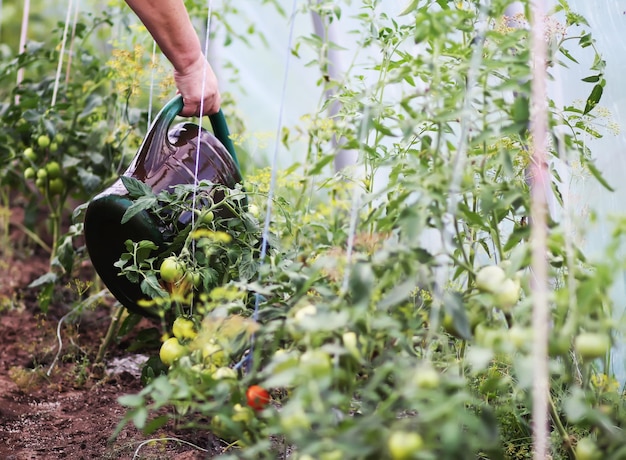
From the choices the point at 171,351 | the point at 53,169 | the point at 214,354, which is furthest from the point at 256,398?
the point at 53,169

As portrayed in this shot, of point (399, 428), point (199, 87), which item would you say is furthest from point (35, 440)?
point (399, 428)

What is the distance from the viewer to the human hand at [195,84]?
144 centimetres

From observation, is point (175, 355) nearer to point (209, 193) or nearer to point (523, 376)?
point (209, 193)

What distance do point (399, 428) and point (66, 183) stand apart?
153 centimetres

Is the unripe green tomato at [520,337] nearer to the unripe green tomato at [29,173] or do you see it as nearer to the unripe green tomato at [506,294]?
the unripe green tomato at [506,294]

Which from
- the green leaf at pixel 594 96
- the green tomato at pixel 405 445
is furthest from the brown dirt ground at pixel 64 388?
the green leaf at pixel 594 96

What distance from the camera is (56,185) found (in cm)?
200

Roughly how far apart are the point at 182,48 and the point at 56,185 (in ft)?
2.54

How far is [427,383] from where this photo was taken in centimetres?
74

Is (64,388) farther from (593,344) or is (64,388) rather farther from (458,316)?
(593,344)

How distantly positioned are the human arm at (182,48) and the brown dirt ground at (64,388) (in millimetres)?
654

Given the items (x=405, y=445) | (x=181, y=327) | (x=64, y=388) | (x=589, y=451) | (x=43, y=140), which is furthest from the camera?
(x=43, y=140)

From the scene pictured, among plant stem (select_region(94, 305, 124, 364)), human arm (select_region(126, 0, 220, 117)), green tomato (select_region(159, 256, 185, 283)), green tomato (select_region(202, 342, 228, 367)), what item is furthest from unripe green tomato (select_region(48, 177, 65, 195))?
green tomato (select_region(202, 342, 228, 367))

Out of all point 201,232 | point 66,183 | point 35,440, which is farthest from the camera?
point 66,183
